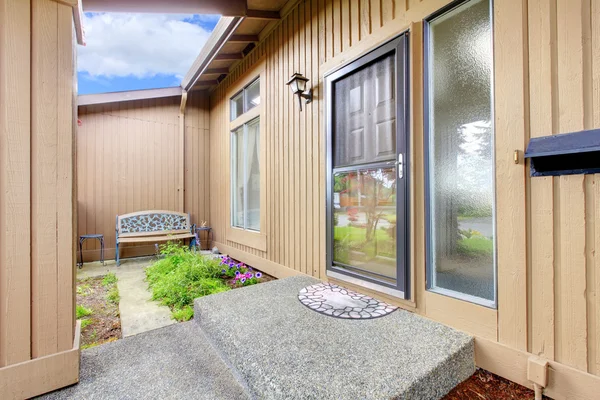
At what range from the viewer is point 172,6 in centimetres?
291

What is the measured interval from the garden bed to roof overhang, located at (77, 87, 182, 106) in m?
2.85

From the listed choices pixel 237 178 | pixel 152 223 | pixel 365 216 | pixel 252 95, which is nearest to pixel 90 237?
pixel 152 223

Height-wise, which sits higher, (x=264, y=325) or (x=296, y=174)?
(x=296, y=174)

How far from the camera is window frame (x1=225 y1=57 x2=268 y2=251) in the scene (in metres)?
3.83

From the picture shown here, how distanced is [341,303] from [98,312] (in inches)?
94.8

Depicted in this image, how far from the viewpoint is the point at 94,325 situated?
2393 mm

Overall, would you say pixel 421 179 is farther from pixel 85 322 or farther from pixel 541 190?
pixel 85 322

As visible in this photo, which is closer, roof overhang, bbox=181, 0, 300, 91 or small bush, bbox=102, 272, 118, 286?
roof overhang, bbox=181, 0, 300, 91

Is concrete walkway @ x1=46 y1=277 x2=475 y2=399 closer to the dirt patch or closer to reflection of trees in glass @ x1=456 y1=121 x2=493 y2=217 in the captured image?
the dirt patch

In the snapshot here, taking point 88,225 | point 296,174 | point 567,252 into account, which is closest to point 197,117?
point 88,225

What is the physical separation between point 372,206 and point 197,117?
4.80 m

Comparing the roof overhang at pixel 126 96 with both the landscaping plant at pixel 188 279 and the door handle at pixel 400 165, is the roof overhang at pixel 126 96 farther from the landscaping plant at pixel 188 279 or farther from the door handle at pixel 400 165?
the door handle at pixel 400 165

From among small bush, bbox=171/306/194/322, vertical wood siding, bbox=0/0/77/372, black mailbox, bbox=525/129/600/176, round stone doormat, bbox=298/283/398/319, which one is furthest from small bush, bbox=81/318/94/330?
black mailbox, bbox=525/129/600/176

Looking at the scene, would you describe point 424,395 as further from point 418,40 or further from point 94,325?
point 94,325
